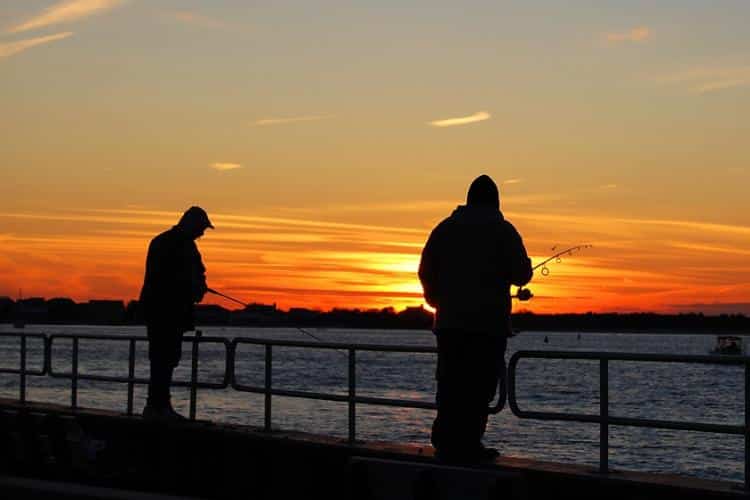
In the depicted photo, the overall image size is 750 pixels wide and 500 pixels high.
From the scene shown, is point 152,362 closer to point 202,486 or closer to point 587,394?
point 202,486

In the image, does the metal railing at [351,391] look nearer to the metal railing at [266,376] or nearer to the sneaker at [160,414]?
the metal railing at [266,376]

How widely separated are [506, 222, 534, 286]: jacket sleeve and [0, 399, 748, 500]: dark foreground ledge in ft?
4.02

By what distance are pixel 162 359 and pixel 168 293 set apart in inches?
23.1

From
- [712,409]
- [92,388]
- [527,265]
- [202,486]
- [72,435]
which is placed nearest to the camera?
[527,265]

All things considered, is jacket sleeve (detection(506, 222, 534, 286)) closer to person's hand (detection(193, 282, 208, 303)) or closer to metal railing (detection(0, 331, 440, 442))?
metal railing (detection(0, 331, 440, 442))

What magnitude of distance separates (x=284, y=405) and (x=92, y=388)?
22049 millimetres

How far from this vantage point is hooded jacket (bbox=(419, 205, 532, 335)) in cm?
853

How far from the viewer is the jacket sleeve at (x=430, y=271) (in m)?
8.78

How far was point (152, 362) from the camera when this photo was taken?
12.0 meters

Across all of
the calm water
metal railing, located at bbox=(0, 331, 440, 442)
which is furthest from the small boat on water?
metal railing, located at bbox=(0, 331, 440, 442)

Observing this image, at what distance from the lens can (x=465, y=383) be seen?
8.76 m

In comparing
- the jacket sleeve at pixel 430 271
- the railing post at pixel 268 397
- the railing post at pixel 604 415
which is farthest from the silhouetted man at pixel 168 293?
the railing post at pixel 604 415

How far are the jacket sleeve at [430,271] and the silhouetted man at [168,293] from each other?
11.4 feet

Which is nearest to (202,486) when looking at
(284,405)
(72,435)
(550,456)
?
(72,435)
